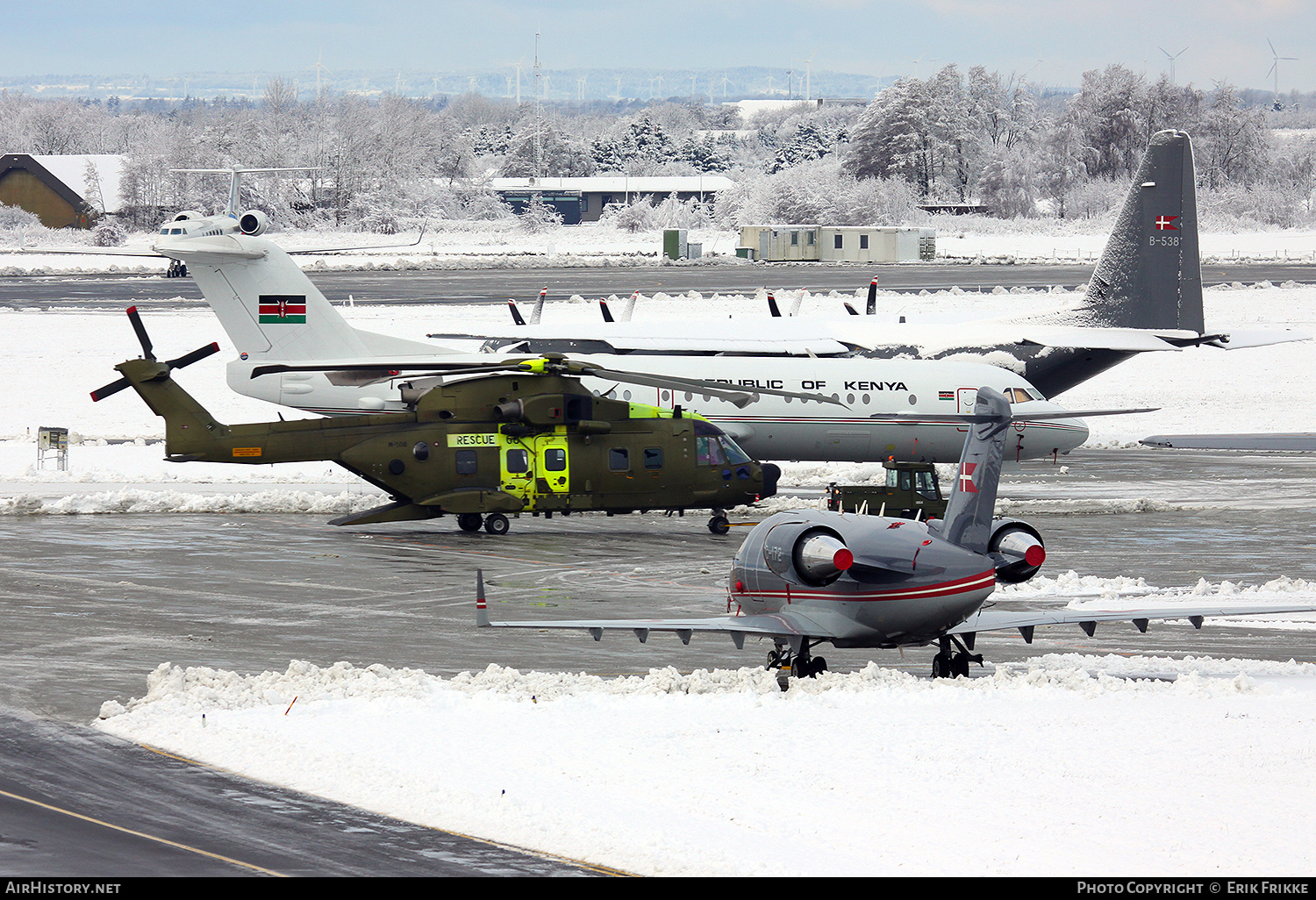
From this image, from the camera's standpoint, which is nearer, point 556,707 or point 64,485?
point 556,707

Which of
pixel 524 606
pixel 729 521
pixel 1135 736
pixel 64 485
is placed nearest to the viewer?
pixel 1135 736

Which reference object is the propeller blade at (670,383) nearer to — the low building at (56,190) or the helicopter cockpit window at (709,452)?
the helicopter cockpit window at (709,452)

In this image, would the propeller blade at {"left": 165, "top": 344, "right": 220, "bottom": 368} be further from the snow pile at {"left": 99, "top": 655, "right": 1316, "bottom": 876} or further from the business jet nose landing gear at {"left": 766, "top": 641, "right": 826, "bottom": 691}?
the business jet nose landing gear at {"left": 766, "top": 641, "right": 826, "bottom": 691}

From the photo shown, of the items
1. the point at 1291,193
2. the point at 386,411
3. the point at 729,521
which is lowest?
the point at 729,521

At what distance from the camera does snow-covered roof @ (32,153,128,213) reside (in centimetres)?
14038

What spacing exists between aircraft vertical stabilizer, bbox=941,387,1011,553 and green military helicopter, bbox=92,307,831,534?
12.2 meters

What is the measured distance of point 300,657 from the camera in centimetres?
2106

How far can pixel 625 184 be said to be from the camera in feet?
586

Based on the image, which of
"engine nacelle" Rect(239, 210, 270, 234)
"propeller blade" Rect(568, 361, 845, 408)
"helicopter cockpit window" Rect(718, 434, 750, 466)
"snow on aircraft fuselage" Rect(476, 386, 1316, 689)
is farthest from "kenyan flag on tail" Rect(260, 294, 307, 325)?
"engine nacelle" Rect(239, 210, 270, 234)

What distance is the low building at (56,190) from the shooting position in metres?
139

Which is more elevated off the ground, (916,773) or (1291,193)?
(1291,193)

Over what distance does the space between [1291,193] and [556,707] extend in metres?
155

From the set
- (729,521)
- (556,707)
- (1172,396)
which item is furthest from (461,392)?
(1172,396)

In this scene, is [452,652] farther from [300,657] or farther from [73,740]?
[73,740]
